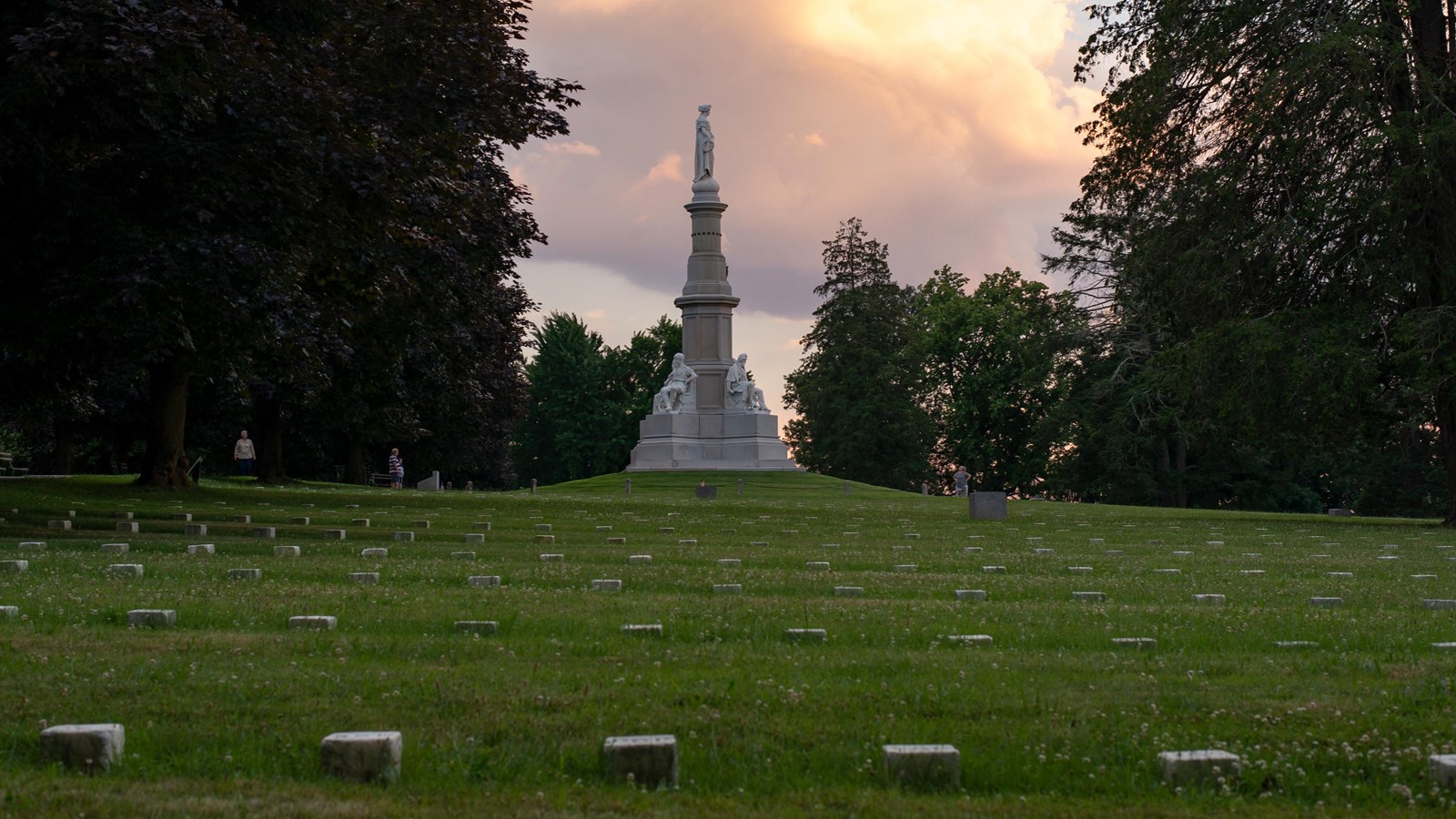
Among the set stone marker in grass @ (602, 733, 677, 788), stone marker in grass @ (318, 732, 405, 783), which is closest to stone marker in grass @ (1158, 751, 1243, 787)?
stone marker in grass @ (602, 733, 677, 788)

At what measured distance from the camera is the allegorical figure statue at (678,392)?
73625mm

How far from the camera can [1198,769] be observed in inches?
227

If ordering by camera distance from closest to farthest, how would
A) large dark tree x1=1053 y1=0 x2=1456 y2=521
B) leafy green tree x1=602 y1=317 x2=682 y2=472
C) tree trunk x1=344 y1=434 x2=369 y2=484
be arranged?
A: large dark tree x1=1053 y1=0 x2=1456 y2=521 < tree trunk x1=344 y1=434 x2=369 y2=484 < leafy green tree x1=602 y1=317 x2=682 y2=472

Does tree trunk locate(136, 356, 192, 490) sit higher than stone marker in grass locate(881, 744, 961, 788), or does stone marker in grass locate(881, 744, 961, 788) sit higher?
tree trunk locate(136, 356, 192, 490)

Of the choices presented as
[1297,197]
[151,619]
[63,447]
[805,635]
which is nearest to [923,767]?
[805,635]

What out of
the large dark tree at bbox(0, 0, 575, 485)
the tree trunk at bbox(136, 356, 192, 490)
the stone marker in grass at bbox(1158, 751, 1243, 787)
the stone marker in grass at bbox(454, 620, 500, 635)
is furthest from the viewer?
the tree trunk at bbox(136, 356, 192, 490)

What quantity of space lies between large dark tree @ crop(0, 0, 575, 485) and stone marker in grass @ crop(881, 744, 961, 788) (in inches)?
595

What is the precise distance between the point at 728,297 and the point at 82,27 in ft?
190

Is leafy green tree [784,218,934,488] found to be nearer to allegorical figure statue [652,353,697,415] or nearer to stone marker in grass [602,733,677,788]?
allegorical figure statue [652,353,697,415]

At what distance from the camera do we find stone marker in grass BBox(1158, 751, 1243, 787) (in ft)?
18.8

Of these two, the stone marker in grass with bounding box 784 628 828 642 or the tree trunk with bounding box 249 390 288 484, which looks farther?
the tree trunk with bounding box 249 390 288 484

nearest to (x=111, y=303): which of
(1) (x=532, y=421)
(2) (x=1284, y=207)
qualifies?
(2) (x=1284, y=207)

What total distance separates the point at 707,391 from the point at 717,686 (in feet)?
219

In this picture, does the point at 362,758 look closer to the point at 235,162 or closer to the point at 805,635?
the point at 805,635
